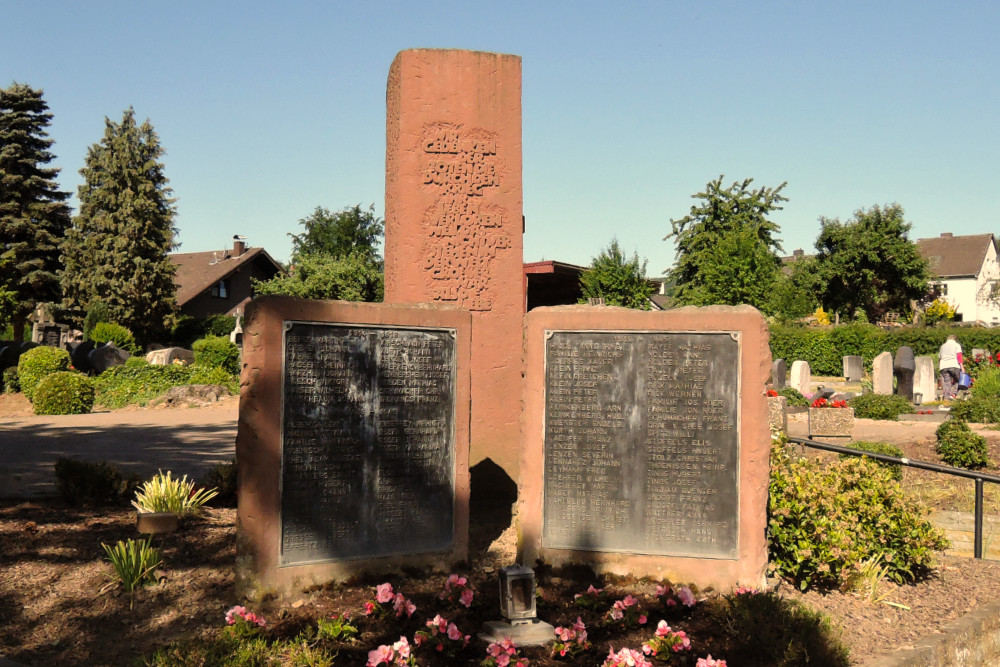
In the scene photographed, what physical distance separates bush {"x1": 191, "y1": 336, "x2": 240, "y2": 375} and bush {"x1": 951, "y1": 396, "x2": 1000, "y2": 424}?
68.7 feet

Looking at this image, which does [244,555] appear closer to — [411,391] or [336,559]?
[336,559]

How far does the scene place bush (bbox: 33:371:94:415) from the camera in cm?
1755

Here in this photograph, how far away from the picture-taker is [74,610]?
4602 mm

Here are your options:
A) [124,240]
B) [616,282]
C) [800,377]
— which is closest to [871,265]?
[800,377]

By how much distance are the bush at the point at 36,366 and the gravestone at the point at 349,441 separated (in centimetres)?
1775

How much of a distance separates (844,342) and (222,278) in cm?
3391

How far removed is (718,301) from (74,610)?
21804mm

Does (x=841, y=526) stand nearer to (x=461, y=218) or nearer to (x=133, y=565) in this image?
(x=461, y=218)

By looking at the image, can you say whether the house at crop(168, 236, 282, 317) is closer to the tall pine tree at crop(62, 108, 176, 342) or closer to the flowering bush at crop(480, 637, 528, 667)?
the tall pine tree at crop(62, 108, 176, 342)

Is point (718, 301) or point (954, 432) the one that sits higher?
point (718, 301)

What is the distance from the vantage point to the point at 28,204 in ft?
134

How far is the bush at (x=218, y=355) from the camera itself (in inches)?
1049

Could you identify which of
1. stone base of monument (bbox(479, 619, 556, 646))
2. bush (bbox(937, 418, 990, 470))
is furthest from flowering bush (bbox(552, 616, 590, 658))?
bush (bbox(937, 418, 990, 470))

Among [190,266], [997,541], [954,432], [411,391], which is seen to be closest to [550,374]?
[411,391]
